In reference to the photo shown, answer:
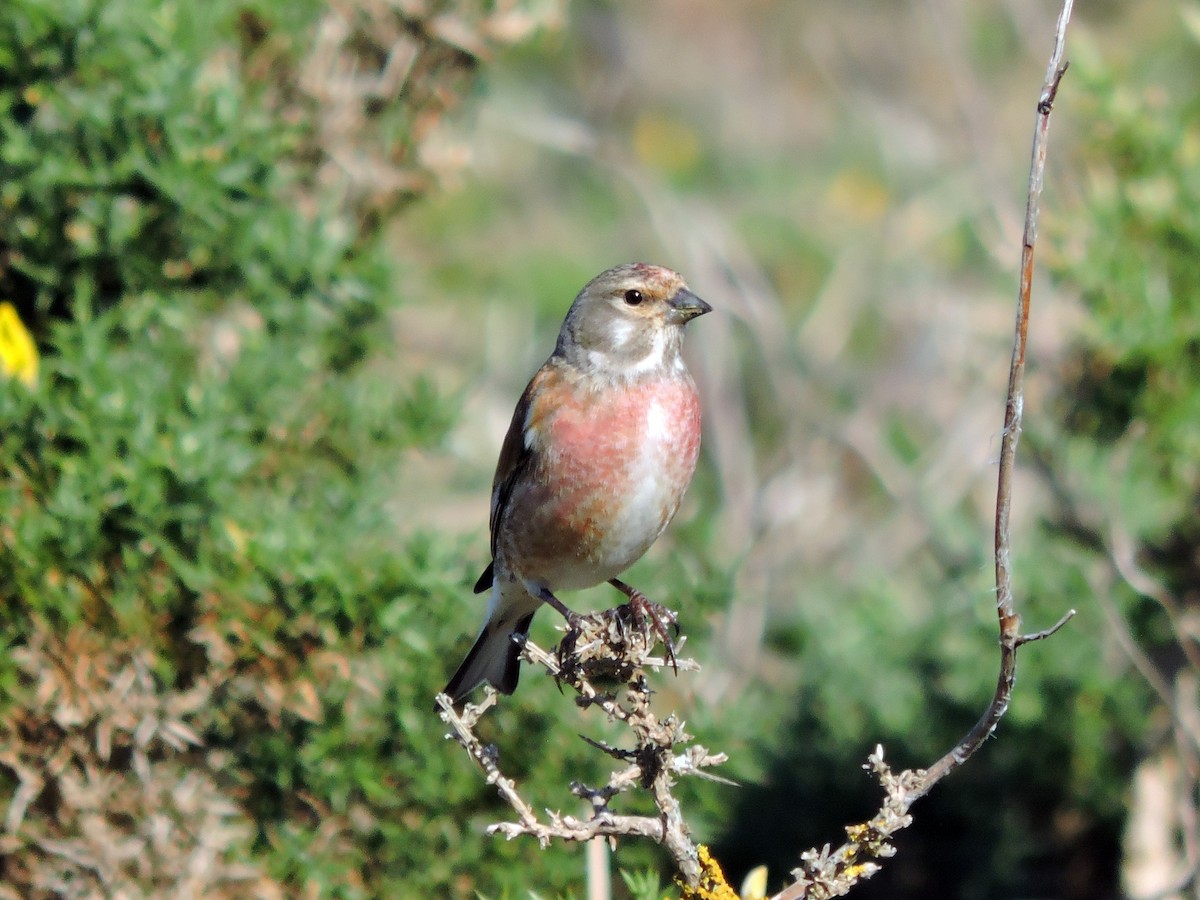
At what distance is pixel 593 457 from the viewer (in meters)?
3.53

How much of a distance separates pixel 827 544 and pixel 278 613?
3734 millimetres

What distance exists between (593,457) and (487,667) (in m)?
0.57

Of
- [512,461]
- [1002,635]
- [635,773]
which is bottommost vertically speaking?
[635,773]

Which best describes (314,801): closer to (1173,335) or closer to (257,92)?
(257,92)

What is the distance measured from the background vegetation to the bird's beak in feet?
2.58

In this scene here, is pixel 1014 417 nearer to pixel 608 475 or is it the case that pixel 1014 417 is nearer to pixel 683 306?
pixel 608 475

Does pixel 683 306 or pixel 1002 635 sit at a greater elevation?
pixel 683 306

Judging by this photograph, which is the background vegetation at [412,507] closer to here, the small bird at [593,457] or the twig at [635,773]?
the small bird at [593,457]

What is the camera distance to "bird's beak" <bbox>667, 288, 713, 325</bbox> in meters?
3.63

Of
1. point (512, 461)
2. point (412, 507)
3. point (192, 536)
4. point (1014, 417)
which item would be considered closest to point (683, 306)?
point (512, 461)

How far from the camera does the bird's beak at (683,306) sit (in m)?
3.63

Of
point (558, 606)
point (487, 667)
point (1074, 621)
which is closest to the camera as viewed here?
point (558, 606)

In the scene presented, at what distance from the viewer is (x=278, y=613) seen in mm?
3557

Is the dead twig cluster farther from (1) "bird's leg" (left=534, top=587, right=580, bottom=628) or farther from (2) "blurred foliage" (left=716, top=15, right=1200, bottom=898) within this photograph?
(2) "blurred foliage" (left=716, top=15, right=1200, bottom=898)
